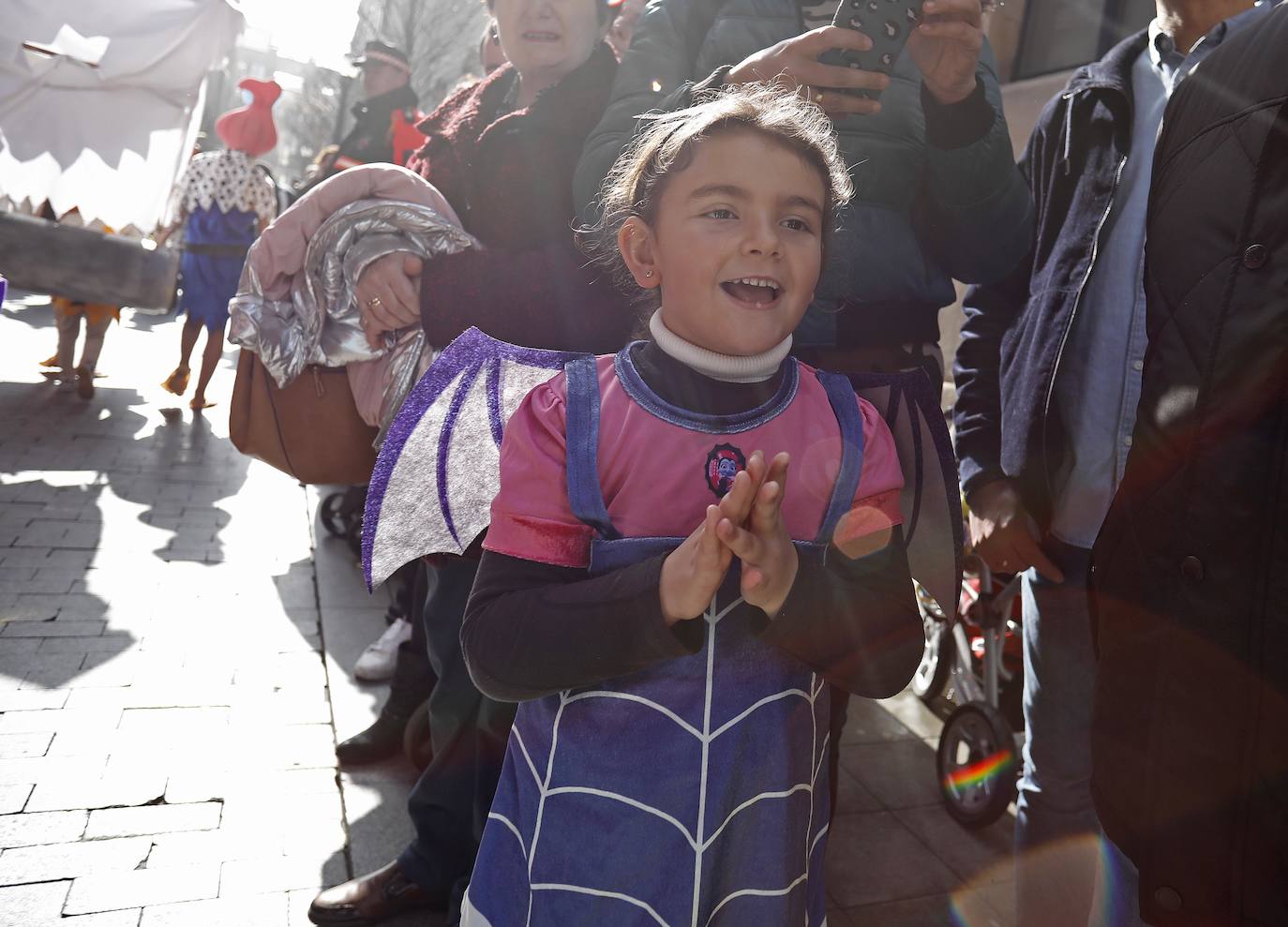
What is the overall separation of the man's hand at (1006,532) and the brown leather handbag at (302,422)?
1.39m

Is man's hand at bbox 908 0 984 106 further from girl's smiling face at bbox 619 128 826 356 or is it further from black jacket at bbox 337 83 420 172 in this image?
Answer: black jacket at bbox 337 83 420 172

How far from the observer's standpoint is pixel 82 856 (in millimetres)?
2693

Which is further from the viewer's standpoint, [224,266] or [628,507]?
[224,266]

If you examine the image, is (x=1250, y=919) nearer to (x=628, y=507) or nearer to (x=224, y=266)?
(x=628, y=507)

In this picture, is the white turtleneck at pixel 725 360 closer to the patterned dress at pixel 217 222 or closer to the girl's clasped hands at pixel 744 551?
the girl's clasped hands at pixel 744 551

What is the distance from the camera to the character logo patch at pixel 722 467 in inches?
52.6

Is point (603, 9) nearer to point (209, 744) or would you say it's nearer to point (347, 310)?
point (347, 310)

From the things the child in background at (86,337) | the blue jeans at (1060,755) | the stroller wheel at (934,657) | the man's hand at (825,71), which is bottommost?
the child in background at (86,337)

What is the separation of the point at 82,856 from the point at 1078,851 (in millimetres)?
2485

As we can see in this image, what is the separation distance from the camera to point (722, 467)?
4.41 ft

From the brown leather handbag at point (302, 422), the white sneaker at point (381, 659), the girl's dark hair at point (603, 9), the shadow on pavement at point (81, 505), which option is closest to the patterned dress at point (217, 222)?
the shadow on pavement at point (81, 505)

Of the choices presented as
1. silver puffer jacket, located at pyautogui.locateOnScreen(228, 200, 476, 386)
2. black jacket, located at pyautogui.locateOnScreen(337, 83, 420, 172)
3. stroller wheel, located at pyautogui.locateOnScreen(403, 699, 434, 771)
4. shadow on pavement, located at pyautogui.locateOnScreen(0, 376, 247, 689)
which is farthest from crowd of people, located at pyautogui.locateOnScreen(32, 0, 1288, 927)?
black jacket, located at pyautogui.locateOnScreen(337, 83, 420, 172)

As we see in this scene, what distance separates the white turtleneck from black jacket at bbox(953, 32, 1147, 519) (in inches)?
39.3

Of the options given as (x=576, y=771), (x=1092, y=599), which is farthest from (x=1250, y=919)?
(x=576, y=771)
